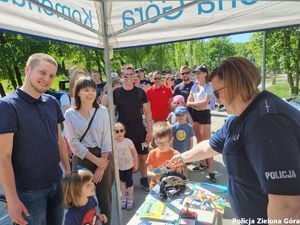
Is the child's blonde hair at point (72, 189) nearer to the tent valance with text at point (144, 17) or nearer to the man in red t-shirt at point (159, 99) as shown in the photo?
the tent valance with text at point (144, 17)

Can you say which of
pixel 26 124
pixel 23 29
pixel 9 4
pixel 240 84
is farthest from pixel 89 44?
pixel 240 84

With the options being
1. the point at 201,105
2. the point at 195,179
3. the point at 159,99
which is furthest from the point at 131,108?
the point at 195,179

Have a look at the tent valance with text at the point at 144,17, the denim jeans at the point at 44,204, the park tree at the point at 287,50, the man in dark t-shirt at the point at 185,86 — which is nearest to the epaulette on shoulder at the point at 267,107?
the tent valance with text at the point at 144,17

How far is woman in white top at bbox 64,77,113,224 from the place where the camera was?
276 centimetres

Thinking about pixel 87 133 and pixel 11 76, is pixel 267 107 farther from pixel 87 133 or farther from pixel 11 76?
pixel 11 76

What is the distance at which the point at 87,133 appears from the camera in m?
2.80

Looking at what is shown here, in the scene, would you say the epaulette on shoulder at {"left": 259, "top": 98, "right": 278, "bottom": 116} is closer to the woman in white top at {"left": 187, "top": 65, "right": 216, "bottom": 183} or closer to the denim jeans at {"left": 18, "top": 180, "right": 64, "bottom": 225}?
the denim jeans at {"left": 18, "top": 180, "right": 64, "bottom": 225}

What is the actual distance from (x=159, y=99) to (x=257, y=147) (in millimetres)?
4066

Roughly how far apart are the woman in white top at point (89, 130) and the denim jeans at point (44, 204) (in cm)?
44

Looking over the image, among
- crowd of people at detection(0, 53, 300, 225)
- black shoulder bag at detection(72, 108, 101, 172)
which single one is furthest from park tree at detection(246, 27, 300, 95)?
black shoulder bag at detection(72, 108, 101, 172)

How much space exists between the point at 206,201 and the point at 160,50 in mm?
31929

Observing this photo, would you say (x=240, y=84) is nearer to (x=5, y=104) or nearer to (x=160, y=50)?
(x=5, y=104)

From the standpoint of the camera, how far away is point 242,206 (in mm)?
1603

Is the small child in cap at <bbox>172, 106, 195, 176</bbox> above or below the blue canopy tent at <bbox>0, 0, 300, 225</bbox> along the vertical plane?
below
